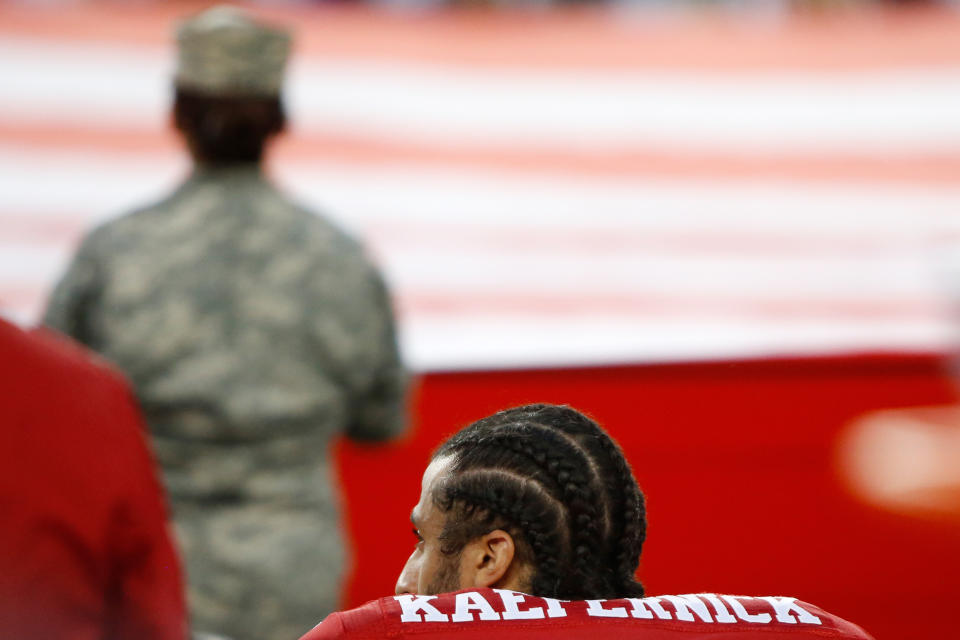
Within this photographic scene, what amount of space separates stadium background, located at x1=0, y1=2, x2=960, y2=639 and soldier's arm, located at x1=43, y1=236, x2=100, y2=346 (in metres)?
1.10

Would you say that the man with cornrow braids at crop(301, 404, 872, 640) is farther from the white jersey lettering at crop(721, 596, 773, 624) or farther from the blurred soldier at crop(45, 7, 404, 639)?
the blurred soldier at crop(45, 7, 404, 639)

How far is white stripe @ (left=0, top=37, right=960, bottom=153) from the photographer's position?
316 cm

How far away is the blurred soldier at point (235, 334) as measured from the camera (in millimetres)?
1805

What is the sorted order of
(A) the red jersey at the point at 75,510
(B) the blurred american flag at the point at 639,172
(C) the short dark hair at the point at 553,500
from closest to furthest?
(C) the short dark hair at the point at 553,500 < (A) the red jersey at the point at 75,510 < (B) the blurred american flag at the point at 639,172

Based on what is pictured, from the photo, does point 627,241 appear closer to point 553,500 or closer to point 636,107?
point 636,107

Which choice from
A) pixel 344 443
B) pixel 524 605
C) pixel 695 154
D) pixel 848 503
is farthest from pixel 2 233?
pixel 524 605

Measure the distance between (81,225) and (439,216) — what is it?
783 mm

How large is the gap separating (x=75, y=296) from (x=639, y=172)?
1.70 m

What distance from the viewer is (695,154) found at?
3250mm

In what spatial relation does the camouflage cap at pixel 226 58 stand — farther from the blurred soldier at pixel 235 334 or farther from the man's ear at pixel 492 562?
the man's ear at pixel 492 562

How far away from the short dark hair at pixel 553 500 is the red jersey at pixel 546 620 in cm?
8

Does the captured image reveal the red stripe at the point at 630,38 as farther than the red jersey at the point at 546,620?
Yes

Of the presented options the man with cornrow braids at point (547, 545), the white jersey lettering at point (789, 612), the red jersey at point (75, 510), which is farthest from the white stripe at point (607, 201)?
the white jersey lettering at point (789, 612)

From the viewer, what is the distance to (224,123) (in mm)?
1843
